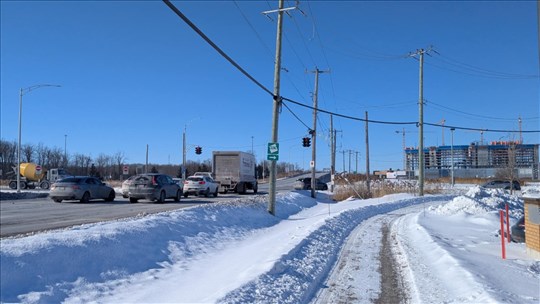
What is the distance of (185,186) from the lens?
33.3m

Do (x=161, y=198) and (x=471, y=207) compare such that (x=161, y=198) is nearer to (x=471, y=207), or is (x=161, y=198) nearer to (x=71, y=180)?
(x=71, y=180)

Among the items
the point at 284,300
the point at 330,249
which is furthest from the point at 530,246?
the point at 284,300

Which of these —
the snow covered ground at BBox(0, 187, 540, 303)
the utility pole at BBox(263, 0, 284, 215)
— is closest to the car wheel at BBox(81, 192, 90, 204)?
the utility pole at BBox(263, 0, 284, 215)

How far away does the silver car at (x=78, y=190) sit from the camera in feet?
80.6

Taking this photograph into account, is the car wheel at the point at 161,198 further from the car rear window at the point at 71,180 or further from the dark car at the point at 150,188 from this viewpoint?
the car rear window at the point at 71,180

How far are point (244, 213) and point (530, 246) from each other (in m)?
9.78

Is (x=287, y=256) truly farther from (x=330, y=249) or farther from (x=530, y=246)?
(x=530, y=246)

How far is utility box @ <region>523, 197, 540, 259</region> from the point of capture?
11.4 meters

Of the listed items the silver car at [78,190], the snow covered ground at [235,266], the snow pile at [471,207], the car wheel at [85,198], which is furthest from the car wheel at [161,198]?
the snow pile at [471,207]

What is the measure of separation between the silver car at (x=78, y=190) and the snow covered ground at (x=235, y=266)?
12829mm

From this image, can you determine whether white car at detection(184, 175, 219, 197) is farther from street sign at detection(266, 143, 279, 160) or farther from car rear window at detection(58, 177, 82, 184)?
street sign at detection(266, 143, 279, 160)

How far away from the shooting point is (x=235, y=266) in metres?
9.43

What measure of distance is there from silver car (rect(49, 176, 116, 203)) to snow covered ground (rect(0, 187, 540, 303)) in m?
12.8

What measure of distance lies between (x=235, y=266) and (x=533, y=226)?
815 cm
